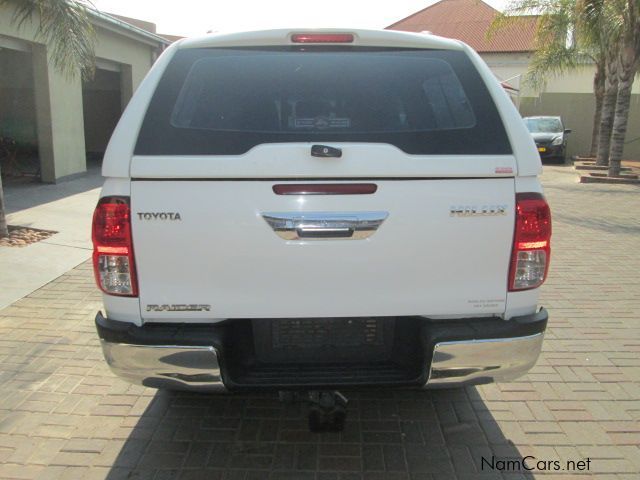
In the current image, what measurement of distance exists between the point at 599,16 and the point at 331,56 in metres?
13.9

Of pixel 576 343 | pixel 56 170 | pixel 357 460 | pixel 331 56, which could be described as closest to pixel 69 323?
pixel 357 460

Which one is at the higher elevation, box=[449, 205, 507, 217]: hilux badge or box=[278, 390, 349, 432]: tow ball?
Answer: box=[449, 205, 507, 217]: hilux badge

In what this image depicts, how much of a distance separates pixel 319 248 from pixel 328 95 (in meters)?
0.84

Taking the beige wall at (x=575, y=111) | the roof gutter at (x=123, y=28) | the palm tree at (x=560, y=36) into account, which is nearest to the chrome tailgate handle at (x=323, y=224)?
the roof gutter at (x=123, y=28)

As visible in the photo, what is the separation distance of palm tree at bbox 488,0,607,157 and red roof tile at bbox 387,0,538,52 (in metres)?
20.6

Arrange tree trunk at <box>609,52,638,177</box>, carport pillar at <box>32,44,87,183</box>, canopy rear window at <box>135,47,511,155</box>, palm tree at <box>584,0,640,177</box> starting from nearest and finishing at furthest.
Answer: canopy rear window at <box>135,47,511,155</box>
carport pillar at <box>32,44,87,183</box>
palm tree at <box>584,0,640,177</box>
tree trunk at <box>609,52,638,177</box>

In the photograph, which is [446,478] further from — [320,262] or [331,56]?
[331,56]

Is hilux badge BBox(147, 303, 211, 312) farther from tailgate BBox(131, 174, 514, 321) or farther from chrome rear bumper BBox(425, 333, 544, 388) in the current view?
chrome rear bumper BBox(425, 333, 544, 388)

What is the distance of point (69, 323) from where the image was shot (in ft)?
16.1

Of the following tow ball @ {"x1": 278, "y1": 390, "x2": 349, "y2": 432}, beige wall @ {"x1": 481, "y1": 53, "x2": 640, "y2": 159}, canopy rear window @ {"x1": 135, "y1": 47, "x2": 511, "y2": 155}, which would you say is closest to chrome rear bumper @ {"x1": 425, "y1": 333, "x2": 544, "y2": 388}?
tow ball @ {"x1": 278, "y1": 390, "x2": 349, "y2": 432}

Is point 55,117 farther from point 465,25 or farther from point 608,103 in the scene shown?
point 465,25

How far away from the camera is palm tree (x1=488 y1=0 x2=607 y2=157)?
15625 millimetres

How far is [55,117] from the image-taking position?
468 inches

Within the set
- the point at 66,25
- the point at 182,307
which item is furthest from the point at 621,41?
the point at 182,307
